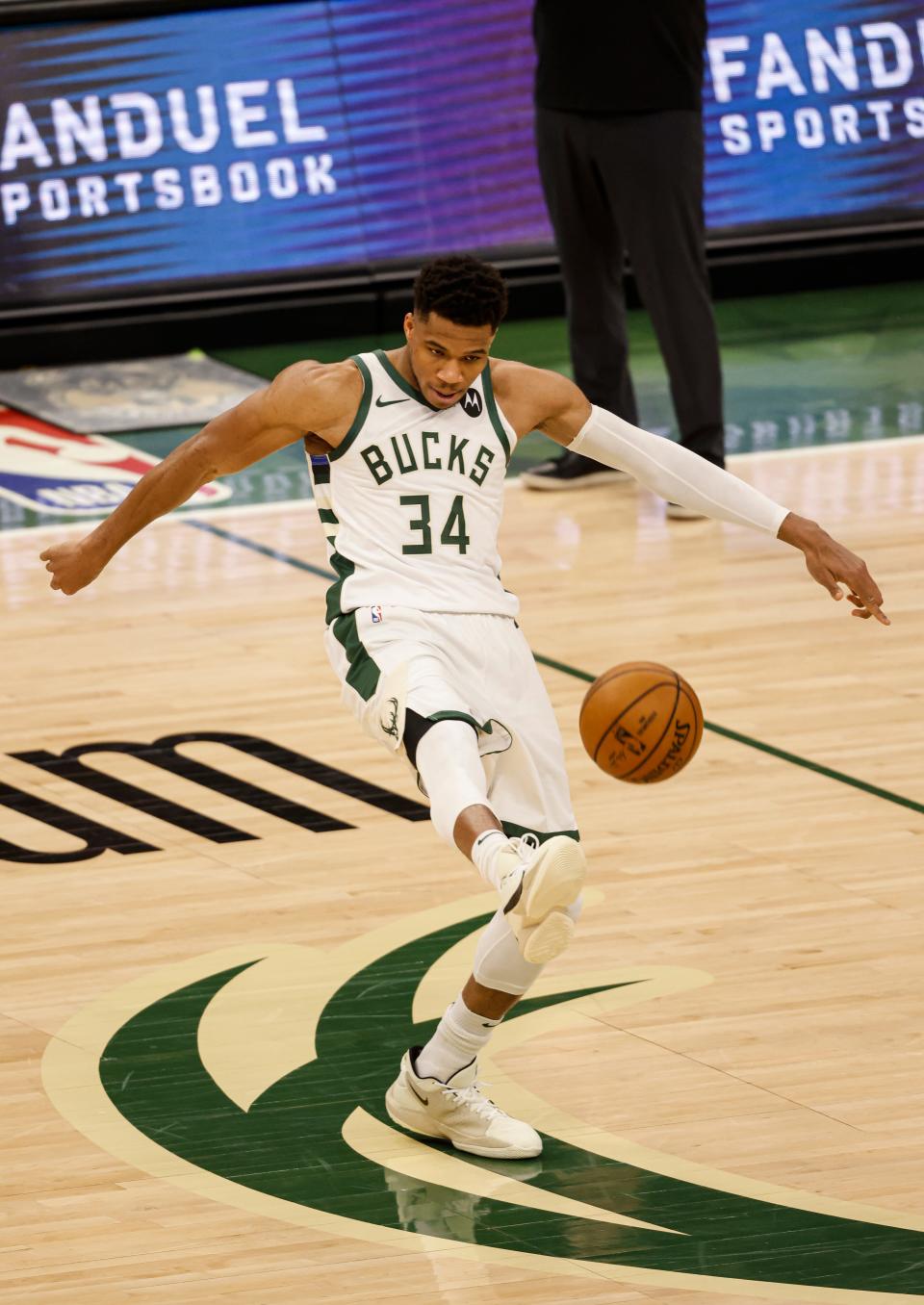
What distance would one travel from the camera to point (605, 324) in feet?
33.9

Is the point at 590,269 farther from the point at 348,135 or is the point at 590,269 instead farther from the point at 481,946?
the point at 481,946

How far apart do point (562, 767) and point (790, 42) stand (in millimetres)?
9627

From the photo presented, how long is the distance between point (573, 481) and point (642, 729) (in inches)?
223

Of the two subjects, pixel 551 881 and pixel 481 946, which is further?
pixel 481 946

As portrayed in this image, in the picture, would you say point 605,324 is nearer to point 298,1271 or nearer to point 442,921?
point 442,921

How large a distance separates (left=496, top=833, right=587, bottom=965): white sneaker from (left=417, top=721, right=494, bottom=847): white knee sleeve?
8.8 inches

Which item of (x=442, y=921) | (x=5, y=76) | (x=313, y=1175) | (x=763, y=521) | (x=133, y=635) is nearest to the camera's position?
(x=313, y=1175)

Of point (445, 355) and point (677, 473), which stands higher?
point (445, 355)

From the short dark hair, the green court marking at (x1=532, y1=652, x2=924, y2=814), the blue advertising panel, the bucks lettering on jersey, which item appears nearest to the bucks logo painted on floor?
the bucks lettering on jersey

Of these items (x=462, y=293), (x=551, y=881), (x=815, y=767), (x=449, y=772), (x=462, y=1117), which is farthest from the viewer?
(x=815, y=767)

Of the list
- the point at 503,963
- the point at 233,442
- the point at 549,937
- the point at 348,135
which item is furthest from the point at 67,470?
the point at 549,937

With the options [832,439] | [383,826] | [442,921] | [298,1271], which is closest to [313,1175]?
[298,1271]

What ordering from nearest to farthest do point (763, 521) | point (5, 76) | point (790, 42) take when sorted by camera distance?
point (763, 521) → point (5, 76) → point (790, 42)

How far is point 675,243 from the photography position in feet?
32.6
